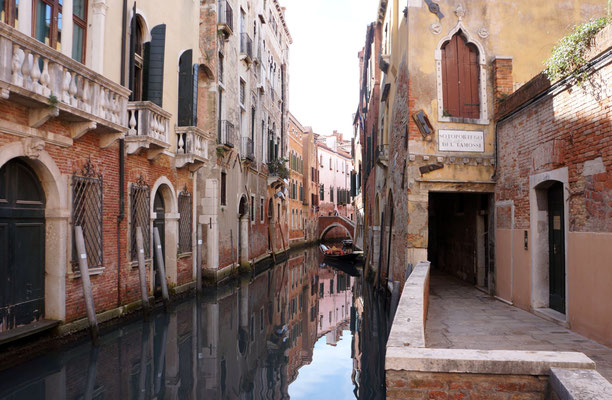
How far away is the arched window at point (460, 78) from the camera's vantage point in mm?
8266

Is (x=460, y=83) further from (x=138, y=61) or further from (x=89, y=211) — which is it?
(x=89, y=211)

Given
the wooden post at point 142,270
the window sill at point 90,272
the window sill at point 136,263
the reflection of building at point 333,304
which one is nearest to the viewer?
the window sill at point 90,272

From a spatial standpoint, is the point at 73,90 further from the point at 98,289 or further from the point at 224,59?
the point at 224,59

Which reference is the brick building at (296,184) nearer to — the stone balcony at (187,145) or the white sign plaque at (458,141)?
the stone balcony at (187,145)

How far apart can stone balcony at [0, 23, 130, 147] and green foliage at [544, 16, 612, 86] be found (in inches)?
234

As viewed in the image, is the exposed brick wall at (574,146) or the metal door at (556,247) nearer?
the exposed brick wall at (574,146)

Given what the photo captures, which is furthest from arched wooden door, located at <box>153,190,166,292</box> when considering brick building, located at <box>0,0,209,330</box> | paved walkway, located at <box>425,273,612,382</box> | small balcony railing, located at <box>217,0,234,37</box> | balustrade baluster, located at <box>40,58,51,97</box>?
paved walkway, located at <box>425,273,612,382</box>

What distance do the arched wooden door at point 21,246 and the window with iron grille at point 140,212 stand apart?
84.4 inches

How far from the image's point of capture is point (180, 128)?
10.4 m

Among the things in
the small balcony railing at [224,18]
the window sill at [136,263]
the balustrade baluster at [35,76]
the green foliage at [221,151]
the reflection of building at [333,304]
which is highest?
the small balcony railing at [224,18]

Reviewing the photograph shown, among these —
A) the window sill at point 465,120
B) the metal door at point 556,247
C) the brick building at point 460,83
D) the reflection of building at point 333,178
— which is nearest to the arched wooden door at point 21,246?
the brick building at point 460,83

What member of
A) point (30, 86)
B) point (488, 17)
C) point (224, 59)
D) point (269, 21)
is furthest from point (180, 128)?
point (269, 21)

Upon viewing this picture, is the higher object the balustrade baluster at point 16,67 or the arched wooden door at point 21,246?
the balustrade baluster at point 16,67

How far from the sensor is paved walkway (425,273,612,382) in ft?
14.7
